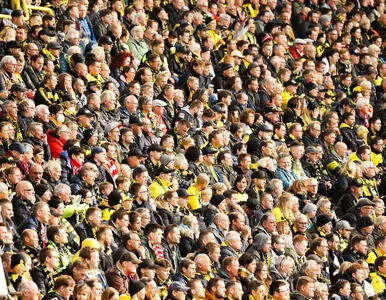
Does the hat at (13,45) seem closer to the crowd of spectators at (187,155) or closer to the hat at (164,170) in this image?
the crowd of spectators at (187,155)

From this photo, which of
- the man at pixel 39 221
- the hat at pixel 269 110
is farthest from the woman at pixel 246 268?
the hat at pixel 269 110

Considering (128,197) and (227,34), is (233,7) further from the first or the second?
(128,197)

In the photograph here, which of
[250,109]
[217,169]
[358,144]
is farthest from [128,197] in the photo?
[358,144]

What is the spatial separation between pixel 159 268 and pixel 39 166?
4.97 feet

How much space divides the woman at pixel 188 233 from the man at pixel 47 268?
2.28m

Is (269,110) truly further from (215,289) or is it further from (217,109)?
(215,289)

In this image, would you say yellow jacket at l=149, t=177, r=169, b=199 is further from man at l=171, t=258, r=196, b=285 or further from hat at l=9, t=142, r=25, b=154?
hat at l=9, t=142, r=25, b=154

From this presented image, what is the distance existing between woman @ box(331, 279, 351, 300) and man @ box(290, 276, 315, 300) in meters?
0.37

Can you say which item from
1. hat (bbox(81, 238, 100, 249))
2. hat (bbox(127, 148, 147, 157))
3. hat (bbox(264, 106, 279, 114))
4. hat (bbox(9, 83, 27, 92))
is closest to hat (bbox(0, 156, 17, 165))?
hat (bbox(81, 238, 100, 249))

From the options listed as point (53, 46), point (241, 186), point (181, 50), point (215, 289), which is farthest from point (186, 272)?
point (181, 50)

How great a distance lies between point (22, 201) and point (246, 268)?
2.64 meters

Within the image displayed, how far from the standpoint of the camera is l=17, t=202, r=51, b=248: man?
12.7 m

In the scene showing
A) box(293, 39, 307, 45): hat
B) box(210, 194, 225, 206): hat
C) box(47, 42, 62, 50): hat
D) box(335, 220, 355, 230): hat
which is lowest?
box(335, 220, 355, 230): hat

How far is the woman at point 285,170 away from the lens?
659 inches
